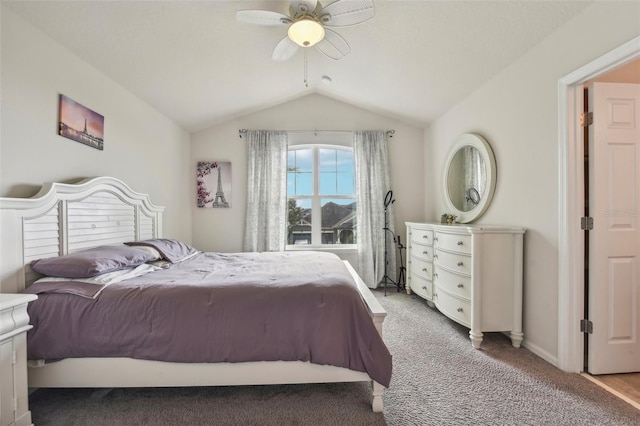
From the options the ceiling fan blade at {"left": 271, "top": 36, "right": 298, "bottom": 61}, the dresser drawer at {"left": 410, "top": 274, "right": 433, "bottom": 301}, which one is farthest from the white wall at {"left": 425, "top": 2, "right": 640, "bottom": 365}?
the ceiling fan blade at {"left": 271, "top": 36, "right": 298, "bottom": 61}

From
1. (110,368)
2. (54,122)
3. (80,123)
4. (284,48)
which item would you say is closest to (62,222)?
(54,122)

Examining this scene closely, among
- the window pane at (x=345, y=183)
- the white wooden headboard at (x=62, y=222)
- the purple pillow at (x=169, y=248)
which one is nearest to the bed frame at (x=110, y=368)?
the white wooden headboard at (x=62, y=222)

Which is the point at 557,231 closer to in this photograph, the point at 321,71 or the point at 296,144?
the point at 321,71

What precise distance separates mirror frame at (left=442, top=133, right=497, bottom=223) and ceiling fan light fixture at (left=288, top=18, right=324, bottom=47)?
1956mm

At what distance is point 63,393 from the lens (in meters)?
1.75

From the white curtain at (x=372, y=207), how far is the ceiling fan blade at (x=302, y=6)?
7.80 ft

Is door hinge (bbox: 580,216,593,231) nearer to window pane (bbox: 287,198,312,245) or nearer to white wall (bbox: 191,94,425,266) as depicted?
white wall (bbox: 191,94,425,266)

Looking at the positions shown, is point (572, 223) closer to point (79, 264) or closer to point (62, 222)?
point (79, 264)

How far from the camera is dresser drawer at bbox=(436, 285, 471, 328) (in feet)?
7.93

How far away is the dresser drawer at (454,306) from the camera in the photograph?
95.2 inches

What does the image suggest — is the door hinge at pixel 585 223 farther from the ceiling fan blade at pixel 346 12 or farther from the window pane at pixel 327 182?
the window pane at pixel 327 182

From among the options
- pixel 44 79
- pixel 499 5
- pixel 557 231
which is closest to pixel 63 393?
pixel 44 79

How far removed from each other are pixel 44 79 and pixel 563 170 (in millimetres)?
3665

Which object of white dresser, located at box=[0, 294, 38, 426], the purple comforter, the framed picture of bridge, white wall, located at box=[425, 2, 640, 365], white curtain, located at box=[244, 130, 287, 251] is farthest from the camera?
white curtain, located at box=[244, 130, 287, 251]
